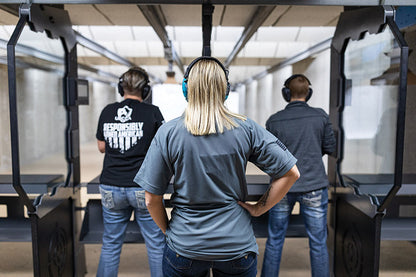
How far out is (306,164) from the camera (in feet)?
6.98

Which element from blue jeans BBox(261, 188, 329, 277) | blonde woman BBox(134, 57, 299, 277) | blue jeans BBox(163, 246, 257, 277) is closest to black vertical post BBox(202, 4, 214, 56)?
blonde woman BBox(134, 57, 299, 277)

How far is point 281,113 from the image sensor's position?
2.19 m

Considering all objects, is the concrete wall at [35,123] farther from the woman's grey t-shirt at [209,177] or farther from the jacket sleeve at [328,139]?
the woman's grey t-shirt at [209,177]

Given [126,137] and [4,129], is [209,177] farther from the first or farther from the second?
[4,129]

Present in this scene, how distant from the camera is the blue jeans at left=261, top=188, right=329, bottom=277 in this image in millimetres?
2145

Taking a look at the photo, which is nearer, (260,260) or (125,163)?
(125,163)

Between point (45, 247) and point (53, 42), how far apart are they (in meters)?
1.42

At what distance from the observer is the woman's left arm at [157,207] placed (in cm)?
128

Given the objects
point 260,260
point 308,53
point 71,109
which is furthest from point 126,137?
point 308,53

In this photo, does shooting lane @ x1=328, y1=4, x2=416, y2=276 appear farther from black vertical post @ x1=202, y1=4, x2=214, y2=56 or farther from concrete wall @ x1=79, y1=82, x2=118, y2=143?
concrete wall @ x1=79, y1=82, x2=118, y2=143

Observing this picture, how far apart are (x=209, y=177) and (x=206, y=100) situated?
10.1 inches

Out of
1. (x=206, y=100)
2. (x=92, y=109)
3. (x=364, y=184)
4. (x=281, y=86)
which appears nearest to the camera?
(x=206, y=100)

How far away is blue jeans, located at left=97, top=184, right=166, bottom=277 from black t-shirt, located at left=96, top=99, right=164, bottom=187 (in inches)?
2.4

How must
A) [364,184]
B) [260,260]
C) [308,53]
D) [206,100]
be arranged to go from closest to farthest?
[206,100] → [364,184] → [260,260] → [308,53]
